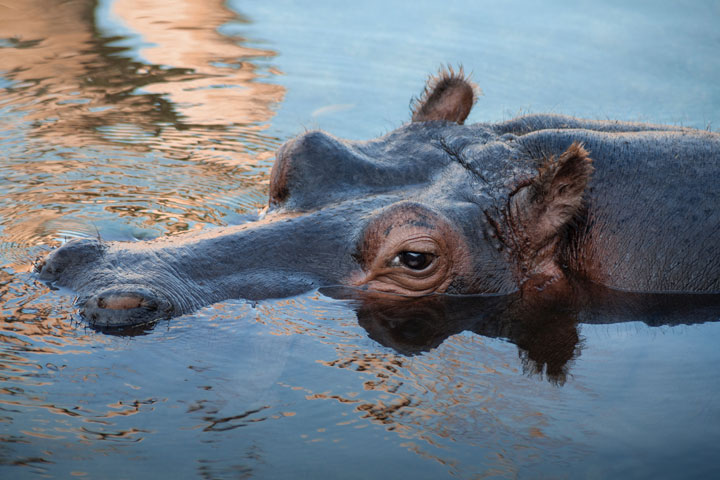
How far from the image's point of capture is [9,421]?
3.88 metres

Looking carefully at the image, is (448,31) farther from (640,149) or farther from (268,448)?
(268,448)

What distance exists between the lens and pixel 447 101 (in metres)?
6.29

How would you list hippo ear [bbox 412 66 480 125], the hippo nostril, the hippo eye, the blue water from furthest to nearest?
hippo ear [bbox 412 66 480 125] < the hippo eye < the hippo nostril < the blue water

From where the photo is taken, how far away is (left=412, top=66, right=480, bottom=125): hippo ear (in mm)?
6266

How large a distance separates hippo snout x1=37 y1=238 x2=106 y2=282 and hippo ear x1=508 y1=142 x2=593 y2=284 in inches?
93.9

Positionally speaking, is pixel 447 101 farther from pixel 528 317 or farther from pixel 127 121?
pixel 127 121

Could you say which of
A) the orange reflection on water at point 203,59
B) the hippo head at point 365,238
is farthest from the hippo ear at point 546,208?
the orange reflection on water at point 203,59

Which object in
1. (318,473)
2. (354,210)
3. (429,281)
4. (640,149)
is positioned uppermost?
(640,149)

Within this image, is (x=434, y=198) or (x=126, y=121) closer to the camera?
(x=434, y=198)

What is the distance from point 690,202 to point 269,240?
2523 mm

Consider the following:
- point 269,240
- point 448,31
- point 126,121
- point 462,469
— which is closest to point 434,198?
point 269,240

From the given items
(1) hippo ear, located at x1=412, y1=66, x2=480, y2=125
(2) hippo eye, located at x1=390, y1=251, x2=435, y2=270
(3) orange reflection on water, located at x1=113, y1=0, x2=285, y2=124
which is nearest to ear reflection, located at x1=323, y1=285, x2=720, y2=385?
(2) hippo eye, located at x1=390, y1=251, x2=435, y2=270

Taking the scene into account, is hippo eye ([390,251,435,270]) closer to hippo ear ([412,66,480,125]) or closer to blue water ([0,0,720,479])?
blue water ([0,0,720,479])

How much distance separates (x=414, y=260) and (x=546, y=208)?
84cm
